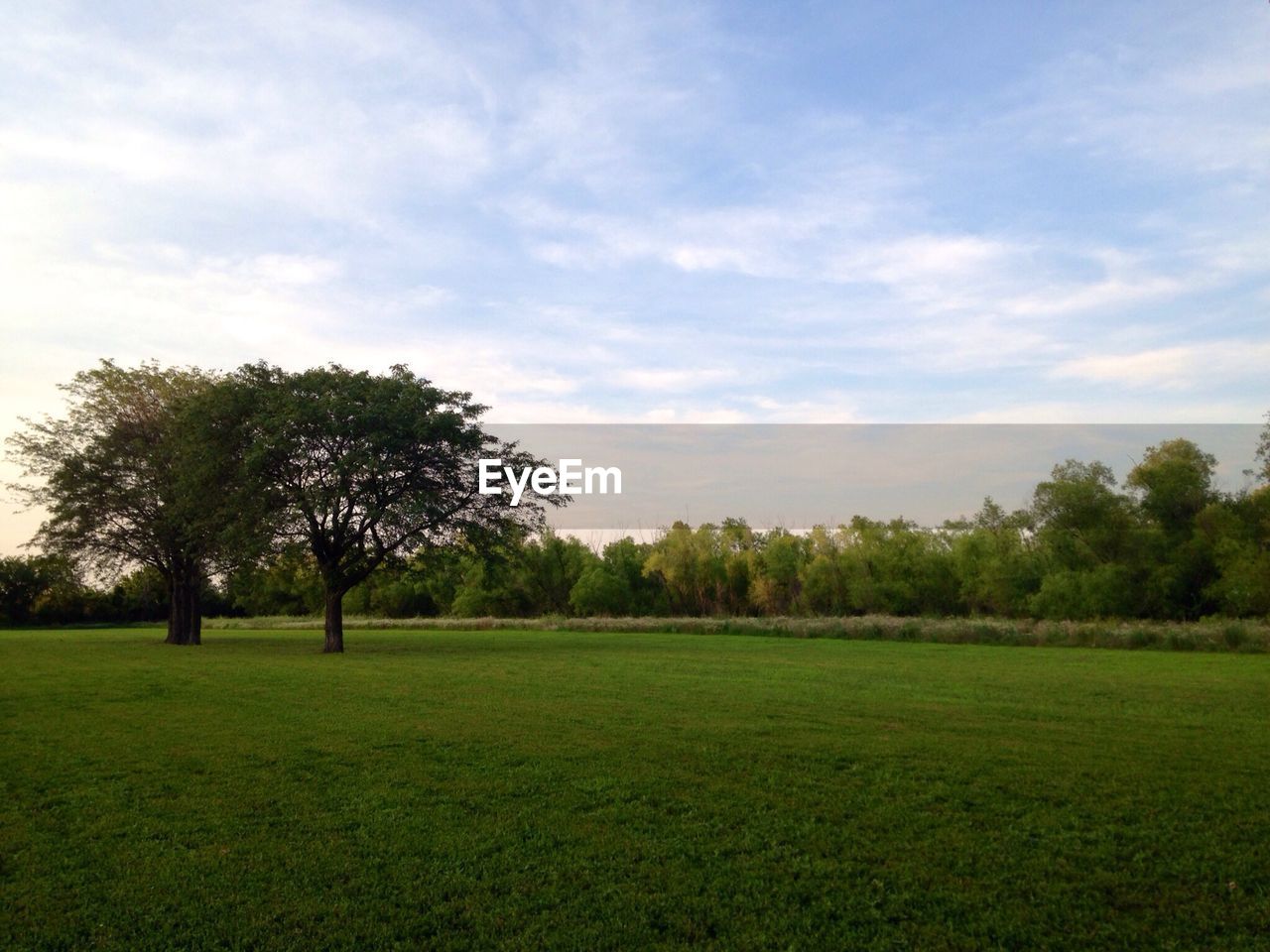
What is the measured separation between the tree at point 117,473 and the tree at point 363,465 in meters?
7.46

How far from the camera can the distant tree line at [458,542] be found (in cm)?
3175

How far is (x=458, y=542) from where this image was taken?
3372 cm

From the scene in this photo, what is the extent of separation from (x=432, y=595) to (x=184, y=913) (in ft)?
305

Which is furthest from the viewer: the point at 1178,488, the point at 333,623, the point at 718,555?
the point at 718,555

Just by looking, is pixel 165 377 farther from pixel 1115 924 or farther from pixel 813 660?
pixel 1115 924

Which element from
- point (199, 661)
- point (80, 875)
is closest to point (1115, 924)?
point (80, 875)

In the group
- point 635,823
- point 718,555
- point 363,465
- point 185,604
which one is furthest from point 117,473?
point 718,555

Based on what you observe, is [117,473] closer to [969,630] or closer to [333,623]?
[333,623]

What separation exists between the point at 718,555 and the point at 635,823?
77.0 metres

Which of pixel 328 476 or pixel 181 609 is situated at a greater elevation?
pixel 328 476

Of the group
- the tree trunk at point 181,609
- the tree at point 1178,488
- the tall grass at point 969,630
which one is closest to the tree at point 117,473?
the tree trunk at point 181,609

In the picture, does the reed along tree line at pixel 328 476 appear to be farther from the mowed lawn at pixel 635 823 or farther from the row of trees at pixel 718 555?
the mowed lawn at pixel 635 823

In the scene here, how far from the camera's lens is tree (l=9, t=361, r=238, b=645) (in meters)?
38.1

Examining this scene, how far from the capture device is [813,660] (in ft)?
87.6
